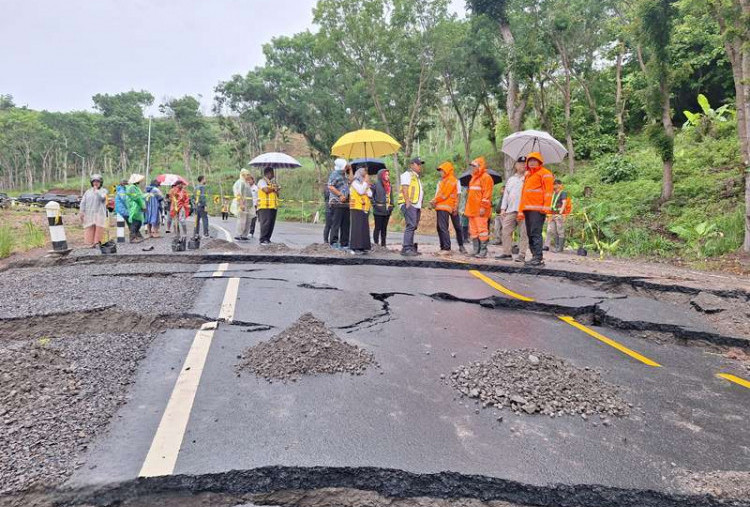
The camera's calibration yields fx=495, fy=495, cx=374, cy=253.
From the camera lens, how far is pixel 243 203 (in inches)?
478

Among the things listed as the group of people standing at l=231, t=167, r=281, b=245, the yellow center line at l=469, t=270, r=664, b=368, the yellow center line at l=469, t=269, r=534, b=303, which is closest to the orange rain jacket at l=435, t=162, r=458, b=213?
the yellow center line at l=469, t=269, r=534, b=303

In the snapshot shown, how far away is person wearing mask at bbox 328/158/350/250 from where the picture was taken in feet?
32.0

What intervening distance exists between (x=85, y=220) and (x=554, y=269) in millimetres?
8991

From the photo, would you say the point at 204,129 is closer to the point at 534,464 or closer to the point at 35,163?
the point at 35,163

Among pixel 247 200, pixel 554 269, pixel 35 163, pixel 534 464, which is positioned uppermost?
pixel 35 163

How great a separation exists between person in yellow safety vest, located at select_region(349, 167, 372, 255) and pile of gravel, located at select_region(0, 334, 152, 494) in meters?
5.23

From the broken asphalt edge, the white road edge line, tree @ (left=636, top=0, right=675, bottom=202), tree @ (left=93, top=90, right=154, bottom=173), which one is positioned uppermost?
tree @ (left=93, top=90, right=154, bottom=173)

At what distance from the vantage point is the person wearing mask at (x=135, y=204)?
11383 millimetres

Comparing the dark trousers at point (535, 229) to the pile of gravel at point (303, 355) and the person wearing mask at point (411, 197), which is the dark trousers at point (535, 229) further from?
the pile of gravel at point (303, 355)

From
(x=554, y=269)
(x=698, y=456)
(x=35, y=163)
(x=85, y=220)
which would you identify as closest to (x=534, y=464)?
(x=698, y=456)

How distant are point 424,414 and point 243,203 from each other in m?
9.83

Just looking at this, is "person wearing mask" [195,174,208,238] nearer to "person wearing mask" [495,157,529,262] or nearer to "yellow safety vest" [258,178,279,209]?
"yellow safety vest" [258,178,279,209]

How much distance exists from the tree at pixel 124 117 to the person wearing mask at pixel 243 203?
50.3 meters

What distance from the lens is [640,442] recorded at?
9.89ft
